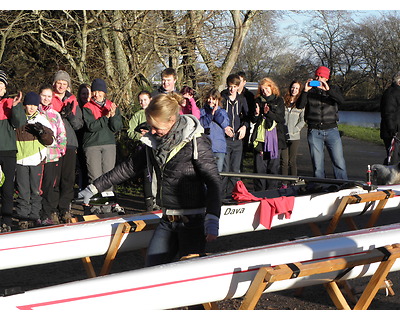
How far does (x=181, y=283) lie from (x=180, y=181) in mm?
742

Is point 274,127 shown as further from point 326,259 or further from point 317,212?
point 326,259

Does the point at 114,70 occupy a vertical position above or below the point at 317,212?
above

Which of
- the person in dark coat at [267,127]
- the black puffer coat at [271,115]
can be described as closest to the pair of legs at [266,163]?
the person in dark coat at [267,127]

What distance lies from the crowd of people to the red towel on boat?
688 mm

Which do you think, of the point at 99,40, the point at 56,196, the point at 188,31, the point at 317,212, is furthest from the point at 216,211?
the point at 99,40

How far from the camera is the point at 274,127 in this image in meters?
9.26

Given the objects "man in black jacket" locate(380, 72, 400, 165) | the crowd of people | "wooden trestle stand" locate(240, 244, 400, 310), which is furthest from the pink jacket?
"wooden trestle stand" locate(240, 244, 400, 310)

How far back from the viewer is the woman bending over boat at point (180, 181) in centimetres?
430

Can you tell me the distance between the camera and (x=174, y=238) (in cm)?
457

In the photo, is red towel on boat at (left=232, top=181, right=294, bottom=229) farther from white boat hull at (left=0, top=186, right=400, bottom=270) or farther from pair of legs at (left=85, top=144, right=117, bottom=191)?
pair of legs at (left=85, top=144, right=117, bottom=191)

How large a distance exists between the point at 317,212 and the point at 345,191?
18.3 inches

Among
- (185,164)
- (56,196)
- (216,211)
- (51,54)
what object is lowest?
(56,196)

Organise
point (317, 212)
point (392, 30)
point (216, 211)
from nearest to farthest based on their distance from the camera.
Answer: point (216, 211)
point (317, 212)
point (392, 30)

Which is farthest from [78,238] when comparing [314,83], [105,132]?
[314,83]
